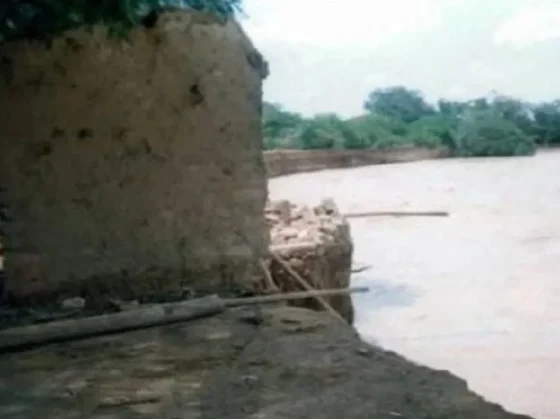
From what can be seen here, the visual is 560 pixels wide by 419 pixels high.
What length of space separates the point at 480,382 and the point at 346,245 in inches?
25.0

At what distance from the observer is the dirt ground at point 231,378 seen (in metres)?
1.83

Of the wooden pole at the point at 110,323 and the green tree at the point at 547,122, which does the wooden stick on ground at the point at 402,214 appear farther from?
the wooden pole at the point at 110,323

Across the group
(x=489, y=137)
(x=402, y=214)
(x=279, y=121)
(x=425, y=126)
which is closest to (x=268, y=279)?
(x=402, y=214)

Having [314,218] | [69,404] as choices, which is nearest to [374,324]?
[314,218]

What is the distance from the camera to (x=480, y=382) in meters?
3.21

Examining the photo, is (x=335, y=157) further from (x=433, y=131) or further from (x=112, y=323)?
(x=112, y=323)

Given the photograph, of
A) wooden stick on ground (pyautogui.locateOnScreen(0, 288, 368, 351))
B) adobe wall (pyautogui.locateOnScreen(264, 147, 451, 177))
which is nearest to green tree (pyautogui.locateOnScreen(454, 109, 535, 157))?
adobe wall (pyautogui.locateOnScreen(264, 147, 451, 177))

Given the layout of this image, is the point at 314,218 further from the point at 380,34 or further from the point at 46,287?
the point at 380,34

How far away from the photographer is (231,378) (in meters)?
2.02

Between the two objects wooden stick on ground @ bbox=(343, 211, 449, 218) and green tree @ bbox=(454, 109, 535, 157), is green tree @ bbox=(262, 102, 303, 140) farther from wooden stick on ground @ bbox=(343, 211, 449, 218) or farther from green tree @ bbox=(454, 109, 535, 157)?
green tree @ bbox=(454, 109, 535, 157)

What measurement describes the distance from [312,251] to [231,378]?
1361 millimetres

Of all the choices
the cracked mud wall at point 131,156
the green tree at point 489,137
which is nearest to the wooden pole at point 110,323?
the cracked mud wall at point 131,156

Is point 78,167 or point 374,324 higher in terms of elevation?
point 78,167

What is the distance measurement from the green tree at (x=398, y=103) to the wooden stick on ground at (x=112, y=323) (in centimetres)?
350
